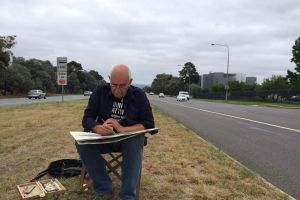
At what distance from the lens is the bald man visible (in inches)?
189

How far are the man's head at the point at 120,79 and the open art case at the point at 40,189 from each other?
134cm

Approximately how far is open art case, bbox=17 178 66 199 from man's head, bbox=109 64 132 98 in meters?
1.34

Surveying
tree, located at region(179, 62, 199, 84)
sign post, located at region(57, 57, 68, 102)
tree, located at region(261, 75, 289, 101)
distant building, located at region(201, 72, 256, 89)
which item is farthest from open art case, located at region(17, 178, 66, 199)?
tree, located at region(179, 62, 199, 84)

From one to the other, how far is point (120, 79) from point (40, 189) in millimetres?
1584

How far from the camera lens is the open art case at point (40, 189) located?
5.02 metres

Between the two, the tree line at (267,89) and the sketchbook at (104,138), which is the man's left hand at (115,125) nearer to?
the sketchbook at (104,138)

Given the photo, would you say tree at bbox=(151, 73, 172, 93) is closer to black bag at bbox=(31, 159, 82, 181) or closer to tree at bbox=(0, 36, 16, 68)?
tree at bbox=(0, 36, 16, 68)

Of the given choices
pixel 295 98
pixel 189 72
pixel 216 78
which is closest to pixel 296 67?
pixel 295 98

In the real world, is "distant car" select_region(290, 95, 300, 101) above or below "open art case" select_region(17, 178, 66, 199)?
below

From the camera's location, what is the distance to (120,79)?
4887 millimetres

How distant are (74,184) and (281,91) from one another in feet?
187

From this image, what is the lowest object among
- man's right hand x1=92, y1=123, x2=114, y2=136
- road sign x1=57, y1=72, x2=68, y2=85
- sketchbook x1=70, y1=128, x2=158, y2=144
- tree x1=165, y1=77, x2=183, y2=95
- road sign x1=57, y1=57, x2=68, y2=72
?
tree x1=165, y1=77, x2=183, y2=95

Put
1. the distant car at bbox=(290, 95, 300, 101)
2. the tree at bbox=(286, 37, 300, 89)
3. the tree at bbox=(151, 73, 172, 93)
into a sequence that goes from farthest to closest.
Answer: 1. the tree at bbox=(151, 73, 172, 93)
2. the tree at bbox=(286, 37, 300, 89)
3. the distant car at bbox=(290, 95, 300, 101)

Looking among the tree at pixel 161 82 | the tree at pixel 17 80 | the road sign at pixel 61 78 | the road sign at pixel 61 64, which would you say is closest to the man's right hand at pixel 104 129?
the road sign at pixel 61 78
